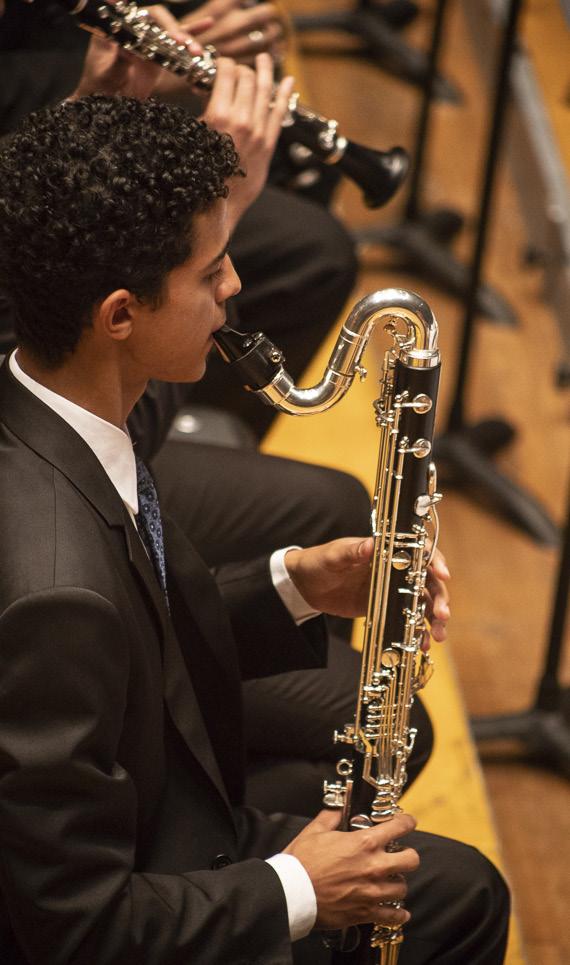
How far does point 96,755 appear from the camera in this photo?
1.19 metres

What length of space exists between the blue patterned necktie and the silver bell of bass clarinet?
0.66m

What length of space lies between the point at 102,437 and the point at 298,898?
49 cm

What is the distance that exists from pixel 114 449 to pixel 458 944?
69 centimetres

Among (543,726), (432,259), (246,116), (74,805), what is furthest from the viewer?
(432,259)

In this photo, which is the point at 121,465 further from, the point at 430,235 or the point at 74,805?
the point at 430,235

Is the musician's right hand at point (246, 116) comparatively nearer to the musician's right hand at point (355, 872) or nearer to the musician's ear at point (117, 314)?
the musician's ear at point (117, 314)

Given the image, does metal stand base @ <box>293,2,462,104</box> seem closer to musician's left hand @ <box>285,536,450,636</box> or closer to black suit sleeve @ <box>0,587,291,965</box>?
musician's left hand @ <box>285,536,450,636</box>

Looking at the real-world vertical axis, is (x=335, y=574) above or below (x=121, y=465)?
below

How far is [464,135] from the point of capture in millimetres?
4148

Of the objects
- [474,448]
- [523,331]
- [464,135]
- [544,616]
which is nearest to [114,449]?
[544,616]

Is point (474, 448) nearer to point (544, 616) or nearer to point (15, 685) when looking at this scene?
point (544, 616)

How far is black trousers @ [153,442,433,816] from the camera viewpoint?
1.78m

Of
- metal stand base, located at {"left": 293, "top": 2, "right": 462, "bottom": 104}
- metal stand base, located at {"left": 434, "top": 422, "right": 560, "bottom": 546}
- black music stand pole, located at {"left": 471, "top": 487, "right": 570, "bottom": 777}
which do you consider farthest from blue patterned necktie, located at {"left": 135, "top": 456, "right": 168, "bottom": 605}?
metal stand base, located at {"left": 293, "top": 2, "right": 462, "bottom": 104}

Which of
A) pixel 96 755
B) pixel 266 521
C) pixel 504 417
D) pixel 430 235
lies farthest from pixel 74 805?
pixel 430 235
